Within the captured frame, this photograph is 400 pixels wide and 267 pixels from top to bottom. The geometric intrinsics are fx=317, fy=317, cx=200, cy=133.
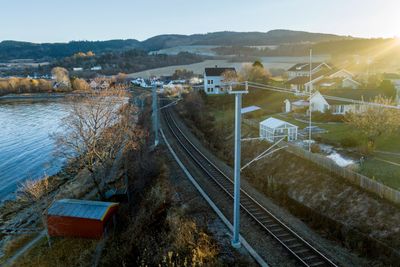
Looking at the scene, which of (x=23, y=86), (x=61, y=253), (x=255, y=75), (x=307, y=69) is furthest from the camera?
(x=23, y=86)

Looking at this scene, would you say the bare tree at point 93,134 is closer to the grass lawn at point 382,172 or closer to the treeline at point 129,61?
the grass lawn at point 382,172

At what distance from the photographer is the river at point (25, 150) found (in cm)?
3156

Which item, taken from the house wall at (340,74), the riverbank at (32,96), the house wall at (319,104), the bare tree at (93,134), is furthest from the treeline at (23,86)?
the house wall at (319,104)

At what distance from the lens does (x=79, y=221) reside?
19.8m

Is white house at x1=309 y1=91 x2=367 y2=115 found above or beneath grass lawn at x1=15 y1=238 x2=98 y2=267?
above

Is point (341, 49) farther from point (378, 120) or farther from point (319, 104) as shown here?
point (378, 120)

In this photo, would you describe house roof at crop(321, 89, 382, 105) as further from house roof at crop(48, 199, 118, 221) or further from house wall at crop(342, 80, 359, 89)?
house roof at crop(48, 199, 118, 221)

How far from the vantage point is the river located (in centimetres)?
3156

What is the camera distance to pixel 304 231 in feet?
53.9

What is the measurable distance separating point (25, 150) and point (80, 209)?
24.4 m

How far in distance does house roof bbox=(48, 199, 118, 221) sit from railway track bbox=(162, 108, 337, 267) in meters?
7.82

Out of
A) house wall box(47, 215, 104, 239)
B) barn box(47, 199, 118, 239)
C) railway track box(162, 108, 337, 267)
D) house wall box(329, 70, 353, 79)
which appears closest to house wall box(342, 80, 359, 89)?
house wall box(329, 70, 353, 79)

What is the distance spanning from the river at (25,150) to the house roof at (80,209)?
5818 millimetres

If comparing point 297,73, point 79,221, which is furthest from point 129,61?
point 79,221
